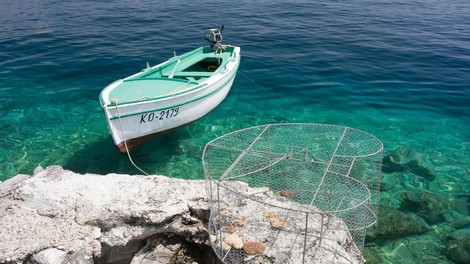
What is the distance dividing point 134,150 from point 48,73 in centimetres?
815

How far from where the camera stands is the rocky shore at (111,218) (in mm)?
5148

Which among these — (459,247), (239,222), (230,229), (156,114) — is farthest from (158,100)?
(459,247)

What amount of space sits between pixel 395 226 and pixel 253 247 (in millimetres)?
3777

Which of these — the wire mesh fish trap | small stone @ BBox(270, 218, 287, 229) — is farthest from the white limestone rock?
small stone @ BBox(270, 218, 287, 229)

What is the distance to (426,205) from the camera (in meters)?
8.23

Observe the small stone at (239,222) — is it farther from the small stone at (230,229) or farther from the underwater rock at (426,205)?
the underwater rock at (426,205)

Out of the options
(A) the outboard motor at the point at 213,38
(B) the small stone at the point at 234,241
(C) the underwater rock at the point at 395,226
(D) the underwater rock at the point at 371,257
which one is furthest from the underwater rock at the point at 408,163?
(A) the outboard motor at the point at 213,38

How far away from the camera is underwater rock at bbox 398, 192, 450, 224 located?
796 cm

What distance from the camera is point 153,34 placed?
839 inches

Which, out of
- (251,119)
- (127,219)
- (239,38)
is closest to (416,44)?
(239,38)

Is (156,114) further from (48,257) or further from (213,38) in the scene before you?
(213,38)

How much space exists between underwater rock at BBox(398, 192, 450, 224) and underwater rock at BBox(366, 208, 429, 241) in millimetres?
283

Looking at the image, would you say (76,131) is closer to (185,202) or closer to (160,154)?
(160,154)

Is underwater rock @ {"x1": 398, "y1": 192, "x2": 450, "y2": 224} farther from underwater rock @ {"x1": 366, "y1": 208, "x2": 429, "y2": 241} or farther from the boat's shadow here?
the boat's shadow
